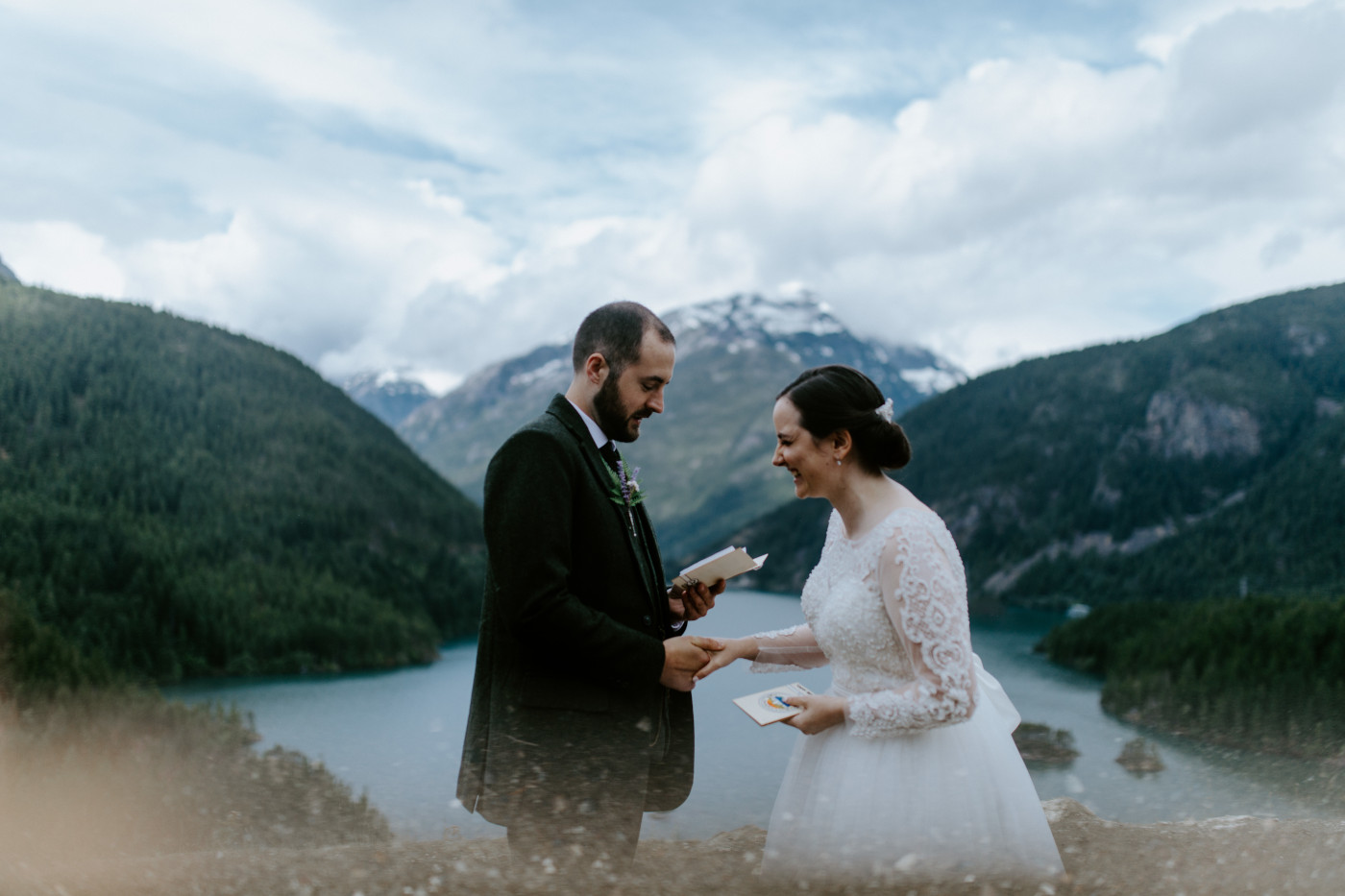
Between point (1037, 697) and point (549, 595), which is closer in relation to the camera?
point (549, 595)

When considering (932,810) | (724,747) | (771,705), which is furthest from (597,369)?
(724,747)

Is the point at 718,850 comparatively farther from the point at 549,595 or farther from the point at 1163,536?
the point at 1163,536

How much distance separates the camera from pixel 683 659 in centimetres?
415

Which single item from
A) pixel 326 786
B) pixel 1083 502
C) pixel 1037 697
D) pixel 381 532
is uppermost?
pixel 1083 502

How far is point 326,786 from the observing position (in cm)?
4331

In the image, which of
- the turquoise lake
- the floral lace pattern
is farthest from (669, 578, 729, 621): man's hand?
the turquoise lake

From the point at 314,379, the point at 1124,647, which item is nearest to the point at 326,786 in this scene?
the point at 1124,647

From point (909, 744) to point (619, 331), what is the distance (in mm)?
2210

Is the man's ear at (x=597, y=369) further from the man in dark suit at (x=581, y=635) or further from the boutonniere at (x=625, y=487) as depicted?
the boutonniere at (x=625, y=487)

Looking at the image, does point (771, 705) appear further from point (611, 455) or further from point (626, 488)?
point (611, 455)

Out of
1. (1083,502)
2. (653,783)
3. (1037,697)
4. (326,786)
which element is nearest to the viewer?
(653,783)

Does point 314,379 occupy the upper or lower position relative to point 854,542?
upper

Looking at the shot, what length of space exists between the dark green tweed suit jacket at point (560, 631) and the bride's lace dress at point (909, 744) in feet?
2.62

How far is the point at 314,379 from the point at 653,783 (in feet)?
589
